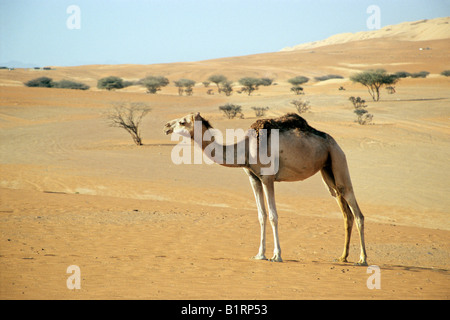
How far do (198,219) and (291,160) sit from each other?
5014 mm

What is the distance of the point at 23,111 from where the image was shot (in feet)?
134

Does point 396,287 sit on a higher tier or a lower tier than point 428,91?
lower

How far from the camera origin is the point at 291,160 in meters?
7.86

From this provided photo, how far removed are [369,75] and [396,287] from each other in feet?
147

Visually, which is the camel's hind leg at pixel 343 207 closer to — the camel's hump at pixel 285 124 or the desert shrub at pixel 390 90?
the camel's hump at pixel 285 124

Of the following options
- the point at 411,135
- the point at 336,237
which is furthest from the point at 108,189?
the point at 411,135

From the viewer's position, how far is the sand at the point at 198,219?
648 cm

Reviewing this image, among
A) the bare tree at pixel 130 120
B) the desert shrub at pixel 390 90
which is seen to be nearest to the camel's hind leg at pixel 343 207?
the bare tree at pixel 130 120

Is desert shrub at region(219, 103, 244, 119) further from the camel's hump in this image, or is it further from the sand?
the camel's hump

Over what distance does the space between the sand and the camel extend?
990mm

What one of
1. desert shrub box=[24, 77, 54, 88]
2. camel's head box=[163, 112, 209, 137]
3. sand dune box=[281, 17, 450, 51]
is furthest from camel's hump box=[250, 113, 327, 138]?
sand dune box=[281, 17, 450, 51]

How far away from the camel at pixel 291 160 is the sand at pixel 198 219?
0.99 meters

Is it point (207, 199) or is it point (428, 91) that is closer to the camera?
point (207, 199)

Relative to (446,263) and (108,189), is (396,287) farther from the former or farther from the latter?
(108,189)
